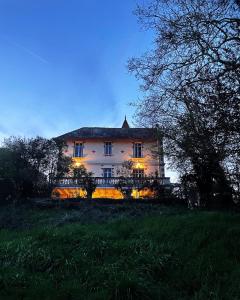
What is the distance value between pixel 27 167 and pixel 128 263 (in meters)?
14.6

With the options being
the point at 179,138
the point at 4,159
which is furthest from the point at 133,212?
the point at 4,159

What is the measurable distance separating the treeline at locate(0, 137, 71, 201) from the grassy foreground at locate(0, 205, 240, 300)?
33.7 ft

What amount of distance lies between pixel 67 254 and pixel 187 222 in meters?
3.88

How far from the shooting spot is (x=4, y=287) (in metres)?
5.86

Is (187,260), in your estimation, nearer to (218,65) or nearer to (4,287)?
(4,287)

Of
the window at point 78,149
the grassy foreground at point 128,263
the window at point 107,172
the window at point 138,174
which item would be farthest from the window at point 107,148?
the grassy foreground at point 128,263

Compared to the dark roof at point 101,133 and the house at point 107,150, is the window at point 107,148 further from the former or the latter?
the dark roof at point 101,133

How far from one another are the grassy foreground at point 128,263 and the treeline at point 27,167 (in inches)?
A: 404

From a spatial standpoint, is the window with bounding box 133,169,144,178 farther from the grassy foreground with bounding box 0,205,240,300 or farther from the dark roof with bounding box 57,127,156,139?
the grassy foreground with bounding box 0,205,240,300

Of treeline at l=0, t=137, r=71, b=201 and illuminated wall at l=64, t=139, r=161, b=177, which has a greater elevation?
illuminated wall at l=64, t=139, r=161, b=177

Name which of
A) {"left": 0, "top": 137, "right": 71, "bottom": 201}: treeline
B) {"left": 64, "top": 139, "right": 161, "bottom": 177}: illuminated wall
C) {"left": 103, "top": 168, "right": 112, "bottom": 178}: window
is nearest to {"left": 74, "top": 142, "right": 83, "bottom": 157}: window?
{"left": 64, "top": 139, "right": 161, "bottom": 177}: illuminated wall

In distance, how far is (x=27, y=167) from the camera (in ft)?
66.0

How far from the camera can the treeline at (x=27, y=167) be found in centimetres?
1967

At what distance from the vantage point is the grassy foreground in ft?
18.3
